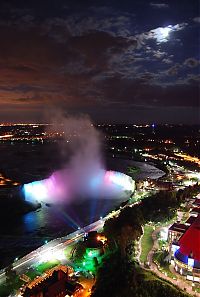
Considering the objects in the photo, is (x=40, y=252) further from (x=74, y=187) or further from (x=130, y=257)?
(x=74, y=187)

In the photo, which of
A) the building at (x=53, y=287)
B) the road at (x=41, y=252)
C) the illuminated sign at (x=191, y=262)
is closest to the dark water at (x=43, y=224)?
the road at (x=41, y=252)

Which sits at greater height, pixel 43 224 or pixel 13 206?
pixel 13 206

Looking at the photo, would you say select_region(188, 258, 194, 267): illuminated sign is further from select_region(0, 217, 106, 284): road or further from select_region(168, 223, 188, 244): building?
select_region(0, 217, 106, 284): road

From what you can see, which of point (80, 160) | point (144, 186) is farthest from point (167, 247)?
point (80, 160)

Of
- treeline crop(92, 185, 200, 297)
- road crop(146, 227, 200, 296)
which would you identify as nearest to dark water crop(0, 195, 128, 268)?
treeline crop(92, 185, 200, 297)

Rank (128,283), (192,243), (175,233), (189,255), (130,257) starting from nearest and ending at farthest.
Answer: (128,283)
(189,255)
(192,243)
(130,257)
(175,233)

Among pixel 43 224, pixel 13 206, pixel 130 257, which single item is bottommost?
pixel 43 224

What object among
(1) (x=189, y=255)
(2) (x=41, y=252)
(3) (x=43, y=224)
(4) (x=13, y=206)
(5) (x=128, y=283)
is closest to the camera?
(5) (x=128, y=283)

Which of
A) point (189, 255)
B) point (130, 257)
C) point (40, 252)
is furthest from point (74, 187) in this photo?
point (189, 255)
